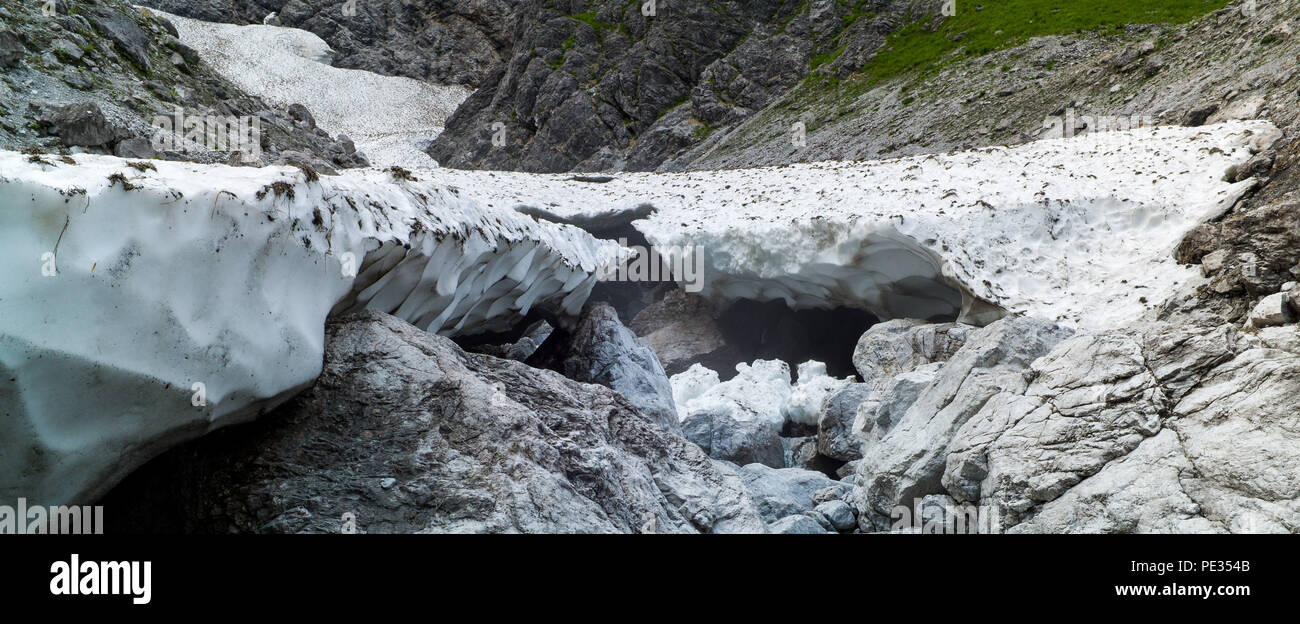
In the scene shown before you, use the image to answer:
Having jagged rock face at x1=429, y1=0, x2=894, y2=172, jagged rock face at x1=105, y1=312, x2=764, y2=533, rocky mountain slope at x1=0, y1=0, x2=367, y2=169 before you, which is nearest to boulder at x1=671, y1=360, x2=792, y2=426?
jagged rock face at x1=105, y1=312, x2=764, y2=533

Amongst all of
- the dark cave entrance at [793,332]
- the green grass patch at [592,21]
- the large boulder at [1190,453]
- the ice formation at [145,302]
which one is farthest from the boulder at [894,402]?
the green grass patch at [592,21]

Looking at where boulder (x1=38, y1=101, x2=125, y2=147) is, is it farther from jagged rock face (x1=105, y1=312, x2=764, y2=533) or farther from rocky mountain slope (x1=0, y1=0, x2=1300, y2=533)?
jagged rock face (x1=105, y1=312, x2=764, y2=533)

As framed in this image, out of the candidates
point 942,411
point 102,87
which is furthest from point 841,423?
point 102,87

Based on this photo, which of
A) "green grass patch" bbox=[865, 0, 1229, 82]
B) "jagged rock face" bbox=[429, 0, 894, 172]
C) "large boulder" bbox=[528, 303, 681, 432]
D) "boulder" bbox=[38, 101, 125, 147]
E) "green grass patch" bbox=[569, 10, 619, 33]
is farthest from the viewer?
"green grass patch" bbox=[569, 10, 619, 33]

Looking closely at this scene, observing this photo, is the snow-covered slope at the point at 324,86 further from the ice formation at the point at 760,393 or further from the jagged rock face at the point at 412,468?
the jagged rock face at the point at 412,468

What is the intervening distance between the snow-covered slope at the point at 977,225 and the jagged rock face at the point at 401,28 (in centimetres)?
5425

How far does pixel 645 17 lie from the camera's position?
48.9 meters

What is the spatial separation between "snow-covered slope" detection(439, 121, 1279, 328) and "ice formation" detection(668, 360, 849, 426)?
230 cm

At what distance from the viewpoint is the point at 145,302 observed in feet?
11.3

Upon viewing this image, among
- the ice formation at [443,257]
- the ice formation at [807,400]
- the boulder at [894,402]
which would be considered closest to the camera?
the ice formation at [443,257]

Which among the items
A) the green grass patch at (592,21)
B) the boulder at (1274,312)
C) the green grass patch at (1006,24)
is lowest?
the boulder at (1274,312)

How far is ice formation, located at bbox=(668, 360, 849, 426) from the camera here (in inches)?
485

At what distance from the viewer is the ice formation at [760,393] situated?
40.4 feet

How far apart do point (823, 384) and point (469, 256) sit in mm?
8325
